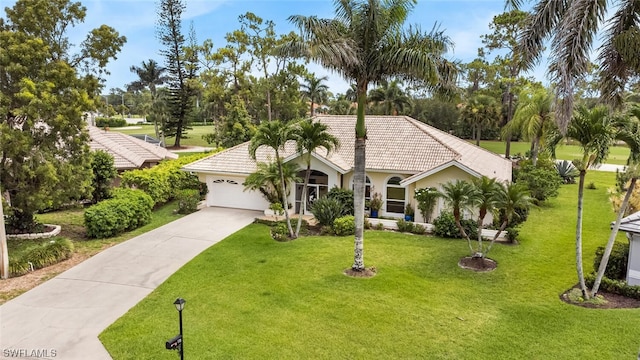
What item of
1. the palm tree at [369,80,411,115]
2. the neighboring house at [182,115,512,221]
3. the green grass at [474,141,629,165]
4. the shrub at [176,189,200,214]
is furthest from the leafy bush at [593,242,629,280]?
the palm tree at [369,80,411,115]

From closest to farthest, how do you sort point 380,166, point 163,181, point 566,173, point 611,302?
point 611,302
point 380,166
point 163,181
point 566,173

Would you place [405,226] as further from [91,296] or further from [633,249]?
[91,296]

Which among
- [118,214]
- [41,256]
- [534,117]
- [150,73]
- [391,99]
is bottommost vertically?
[41,256]

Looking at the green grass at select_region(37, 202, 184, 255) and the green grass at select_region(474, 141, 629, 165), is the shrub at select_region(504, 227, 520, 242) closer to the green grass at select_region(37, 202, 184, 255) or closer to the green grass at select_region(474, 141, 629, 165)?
the green grass at select_region(37, 202, 184, 255)

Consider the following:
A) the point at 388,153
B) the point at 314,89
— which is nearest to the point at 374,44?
the point at 388,153

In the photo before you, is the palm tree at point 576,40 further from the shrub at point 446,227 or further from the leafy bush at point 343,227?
the leafy bush at point 343,227

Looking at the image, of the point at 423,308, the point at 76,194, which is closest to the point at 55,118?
the point at 76,194

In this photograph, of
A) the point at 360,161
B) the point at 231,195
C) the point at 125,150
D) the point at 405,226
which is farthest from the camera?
the point at 125,150

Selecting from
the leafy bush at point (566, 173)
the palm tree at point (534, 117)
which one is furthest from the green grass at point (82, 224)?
the leafy bush at point (566, 173)
